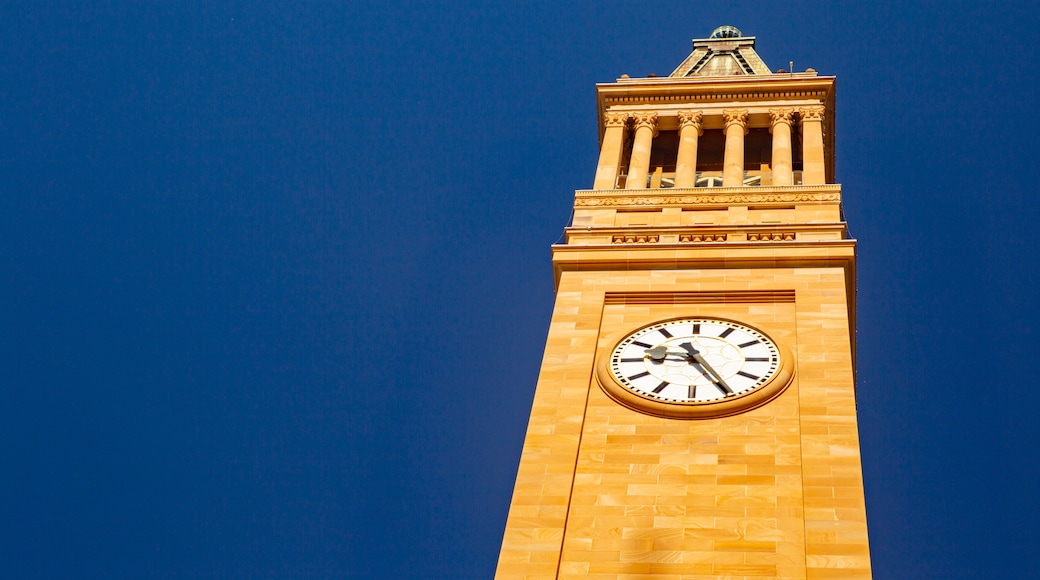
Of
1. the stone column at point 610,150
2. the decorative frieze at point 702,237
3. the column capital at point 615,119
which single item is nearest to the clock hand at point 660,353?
Result: the decorative frieze at point 702,237

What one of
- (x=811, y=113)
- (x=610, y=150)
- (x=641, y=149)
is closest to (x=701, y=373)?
(x=641, y=149)

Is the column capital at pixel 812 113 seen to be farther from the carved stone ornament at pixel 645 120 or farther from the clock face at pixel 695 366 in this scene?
the clock face at pixel 695 366

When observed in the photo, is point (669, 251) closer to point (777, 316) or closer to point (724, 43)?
point (777, 316)

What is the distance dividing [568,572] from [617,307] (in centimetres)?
1070

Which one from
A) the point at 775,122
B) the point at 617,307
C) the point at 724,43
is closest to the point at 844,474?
the point at 617,307

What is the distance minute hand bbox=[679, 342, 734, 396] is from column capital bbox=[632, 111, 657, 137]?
47.7 ft

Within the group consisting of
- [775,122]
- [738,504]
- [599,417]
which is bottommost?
[738,504]

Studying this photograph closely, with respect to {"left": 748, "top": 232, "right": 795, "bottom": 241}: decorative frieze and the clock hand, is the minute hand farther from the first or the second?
{"left": 748, "top": 232, "right": 795, "bottom": 241}: decorative frieze

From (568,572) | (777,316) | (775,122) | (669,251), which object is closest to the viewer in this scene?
(568,572)

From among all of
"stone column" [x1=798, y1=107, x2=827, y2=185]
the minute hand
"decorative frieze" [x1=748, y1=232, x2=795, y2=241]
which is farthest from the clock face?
"stone column" [x1=798, y1=107, x2=827, y2=185]

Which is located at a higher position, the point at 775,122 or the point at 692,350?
the point at 775,122

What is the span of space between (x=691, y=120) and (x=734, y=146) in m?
2.31

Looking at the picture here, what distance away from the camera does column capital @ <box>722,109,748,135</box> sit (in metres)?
52.4

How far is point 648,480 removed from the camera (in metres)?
35.4
